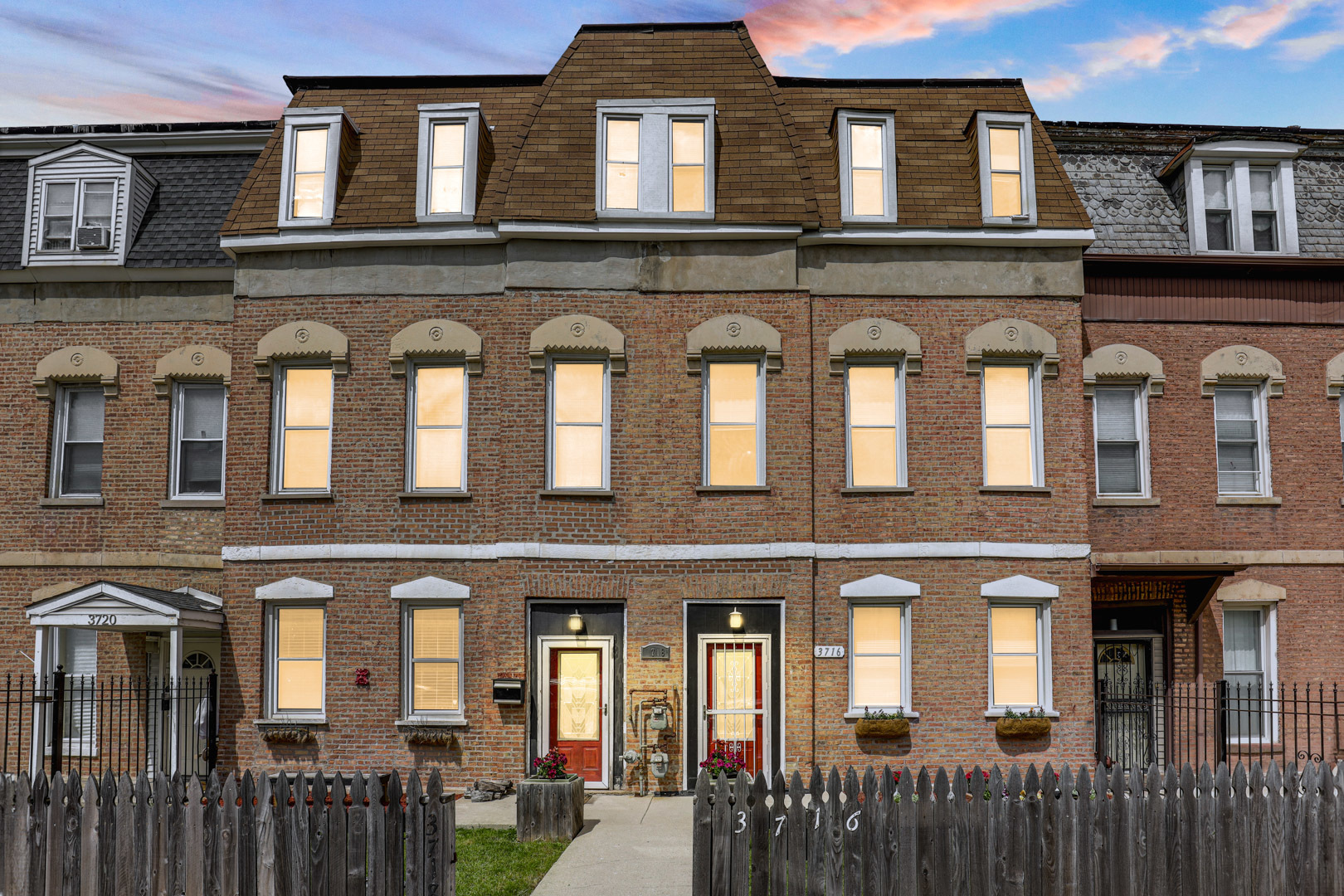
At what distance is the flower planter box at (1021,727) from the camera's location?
15.7 meters

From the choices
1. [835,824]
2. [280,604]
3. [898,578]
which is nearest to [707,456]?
[898,578]

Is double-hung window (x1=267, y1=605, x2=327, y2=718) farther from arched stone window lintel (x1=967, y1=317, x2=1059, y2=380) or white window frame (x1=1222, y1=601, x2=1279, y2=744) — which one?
white window frame (x1=1222, y1=601, x2=1279, y2=744)

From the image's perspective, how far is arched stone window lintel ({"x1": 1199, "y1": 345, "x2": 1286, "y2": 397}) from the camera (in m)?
17.5

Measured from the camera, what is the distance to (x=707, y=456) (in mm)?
16250

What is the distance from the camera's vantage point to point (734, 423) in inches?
643

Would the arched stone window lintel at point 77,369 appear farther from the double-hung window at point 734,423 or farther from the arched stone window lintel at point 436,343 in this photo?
the double-hung window at point 734,423

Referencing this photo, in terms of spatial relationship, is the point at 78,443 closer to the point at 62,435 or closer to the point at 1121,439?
the point at 62,435

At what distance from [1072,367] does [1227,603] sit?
4.72m

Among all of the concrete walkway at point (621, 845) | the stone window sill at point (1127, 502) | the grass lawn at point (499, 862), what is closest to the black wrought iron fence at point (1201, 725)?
the stone window sill at point (1127, 502)

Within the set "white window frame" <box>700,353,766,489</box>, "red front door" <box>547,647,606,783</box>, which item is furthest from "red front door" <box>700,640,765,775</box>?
"white window frame" <box>700,353,766,489</box>

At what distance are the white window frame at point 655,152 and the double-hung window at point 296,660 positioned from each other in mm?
7576

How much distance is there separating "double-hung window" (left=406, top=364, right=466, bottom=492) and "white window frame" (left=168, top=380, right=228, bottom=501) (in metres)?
3.34

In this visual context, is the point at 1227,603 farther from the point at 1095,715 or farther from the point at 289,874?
the point at 289,874

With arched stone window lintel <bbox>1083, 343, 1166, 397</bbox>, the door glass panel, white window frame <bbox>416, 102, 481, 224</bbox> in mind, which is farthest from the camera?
arched stone window lintel <bbox>1083, 343, 1166, 397</bbox>
